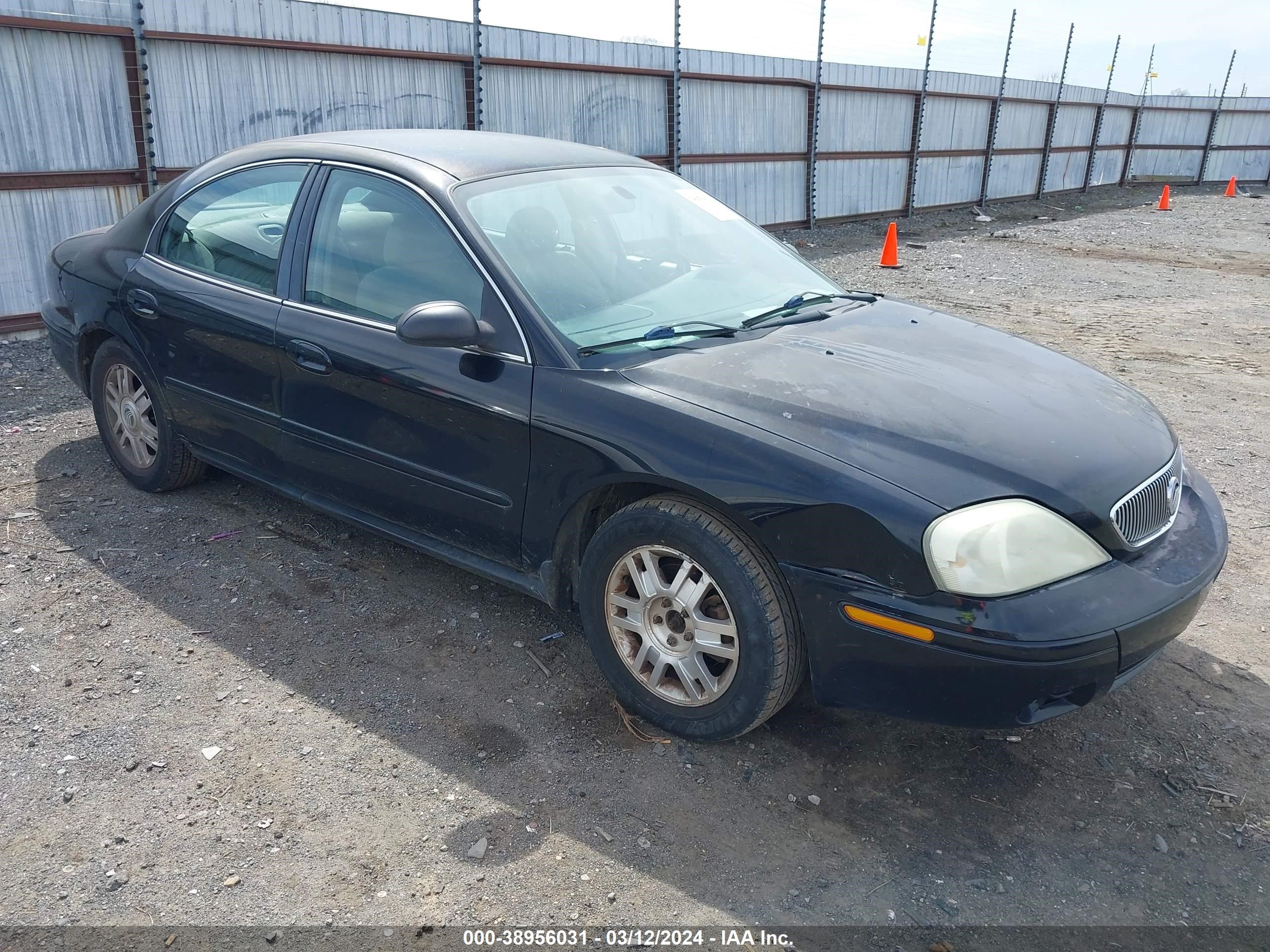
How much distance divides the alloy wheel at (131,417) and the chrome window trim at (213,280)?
0.56m

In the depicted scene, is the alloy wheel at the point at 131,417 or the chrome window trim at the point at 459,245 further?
the alloy wheel at the point at 131,417

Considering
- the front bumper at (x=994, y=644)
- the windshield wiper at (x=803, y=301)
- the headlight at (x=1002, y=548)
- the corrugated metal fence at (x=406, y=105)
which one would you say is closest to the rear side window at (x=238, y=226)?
the windshield wiper at (x=803, y=301)

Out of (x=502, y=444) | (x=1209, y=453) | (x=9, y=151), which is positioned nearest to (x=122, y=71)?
(x=9, y=151)

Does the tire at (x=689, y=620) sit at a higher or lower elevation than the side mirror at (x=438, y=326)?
lower

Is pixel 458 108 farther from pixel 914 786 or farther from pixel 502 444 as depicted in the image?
pixel 914 786

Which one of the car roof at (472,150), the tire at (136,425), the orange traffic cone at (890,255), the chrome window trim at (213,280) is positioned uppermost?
the car roof at (472,150)

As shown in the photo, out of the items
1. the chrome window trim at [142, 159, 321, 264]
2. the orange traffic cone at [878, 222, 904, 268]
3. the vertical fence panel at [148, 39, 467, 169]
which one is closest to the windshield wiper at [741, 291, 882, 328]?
the chrome window trim at [142, 159, 321, 264]

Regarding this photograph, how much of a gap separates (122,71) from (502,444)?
721 centimetres

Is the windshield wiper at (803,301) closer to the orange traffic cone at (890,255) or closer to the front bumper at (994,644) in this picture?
the front bumper at (994,644)

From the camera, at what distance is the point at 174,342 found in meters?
4.29

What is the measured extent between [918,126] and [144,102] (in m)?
14.8

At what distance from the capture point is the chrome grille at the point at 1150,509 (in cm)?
284

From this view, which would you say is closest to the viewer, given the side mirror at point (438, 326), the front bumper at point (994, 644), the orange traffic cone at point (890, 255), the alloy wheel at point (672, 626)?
the front bumper at point (994, 644)

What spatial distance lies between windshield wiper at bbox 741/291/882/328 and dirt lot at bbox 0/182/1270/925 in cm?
137
